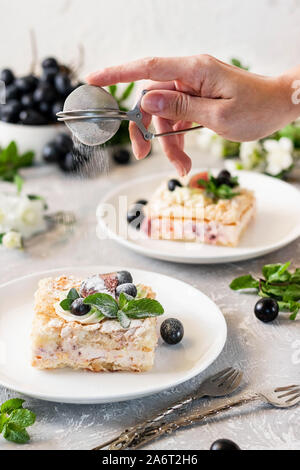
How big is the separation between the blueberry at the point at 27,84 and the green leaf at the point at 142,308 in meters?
1.72

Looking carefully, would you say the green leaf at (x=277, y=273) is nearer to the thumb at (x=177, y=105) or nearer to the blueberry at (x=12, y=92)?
the thumb at (x=177, y=105)

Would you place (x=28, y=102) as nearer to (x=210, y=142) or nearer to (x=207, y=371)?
(x=210, y=142)

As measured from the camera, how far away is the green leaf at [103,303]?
1.41m

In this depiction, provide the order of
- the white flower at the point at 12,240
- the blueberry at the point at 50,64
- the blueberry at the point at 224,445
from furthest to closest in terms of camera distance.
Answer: the blueberry at the point at 50,64 → the white flower at the point at 12,240 → the blueberry at the point at 224,445

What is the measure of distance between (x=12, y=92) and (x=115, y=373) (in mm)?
1788

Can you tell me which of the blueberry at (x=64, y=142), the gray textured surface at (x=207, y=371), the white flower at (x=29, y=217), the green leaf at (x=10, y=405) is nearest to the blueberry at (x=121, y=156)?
the blueberry at (x=64, y=142)

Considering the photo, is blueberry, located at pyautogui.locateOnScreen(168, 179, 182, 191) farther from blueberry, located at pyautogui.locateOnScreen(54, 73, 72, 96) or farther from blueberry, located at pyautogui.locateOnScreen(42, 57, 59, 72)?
blueberry, located at pyautogui.locateOnScreen(42, 57, 59, 72)

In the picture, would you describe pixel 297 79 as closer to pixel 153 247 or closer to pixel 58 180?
pixel 153 247

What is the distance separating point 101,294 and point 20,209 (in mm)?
877

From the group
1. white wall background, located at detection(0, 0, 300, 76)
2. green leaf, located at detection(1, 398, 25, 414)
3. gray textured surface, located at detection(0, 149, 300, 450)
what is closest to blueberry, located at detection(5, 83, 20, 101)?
gray textured surface, located at detection(0, 149, 300, 450)

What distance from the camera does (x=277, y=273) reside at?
1.77 metres

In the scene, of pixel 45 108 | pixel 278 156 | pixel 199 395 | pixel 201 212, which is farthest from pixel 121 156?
pixel 199 395

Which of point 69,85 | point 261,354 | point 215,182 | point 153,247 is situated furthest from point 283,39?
point 261,354

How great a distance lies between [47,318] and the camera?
1438 millimetres
